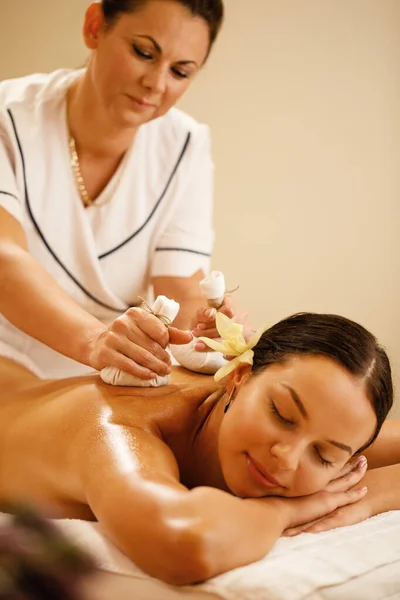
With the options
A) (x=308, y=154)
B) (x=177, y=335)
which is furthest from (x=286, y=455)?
(x=308, y=154)

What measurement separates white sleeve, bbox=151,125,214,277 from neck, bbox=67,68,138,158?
0.71 ft

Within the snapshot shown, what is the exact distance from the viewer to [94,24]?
1702mm

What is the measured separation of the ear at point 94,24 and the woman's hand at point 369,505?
1159 mm

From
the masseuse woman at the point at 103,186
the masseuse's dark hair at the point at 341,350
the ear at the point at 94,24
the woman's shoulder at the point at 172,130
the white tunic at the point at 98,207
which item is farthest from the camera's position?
the woman's shoulder at the point at 172,130

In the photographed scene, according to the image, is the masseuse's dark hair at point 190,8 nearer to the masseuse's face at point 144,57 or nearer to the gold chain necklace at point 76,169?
the masseuse's face at point 144,57

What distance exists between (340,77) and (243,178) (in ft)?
1.78

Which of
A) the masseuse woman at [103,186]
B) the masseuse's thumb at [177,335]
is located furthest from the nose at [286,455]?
the masseuse woman at [103,186]

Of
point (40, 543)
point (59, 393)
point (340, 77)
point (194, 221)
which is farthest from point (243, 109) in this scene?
point (40, 543)

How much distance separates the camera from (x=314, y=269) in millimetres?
2932

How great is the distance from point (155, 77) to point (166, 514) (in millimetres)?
→ 1068

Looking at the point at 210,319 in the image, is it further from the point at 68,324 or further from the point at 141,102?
the point at 141,102

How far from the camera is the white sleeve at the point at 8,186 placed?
170 centimetres

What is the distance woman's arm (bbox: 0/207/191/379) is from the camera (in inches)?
49.9

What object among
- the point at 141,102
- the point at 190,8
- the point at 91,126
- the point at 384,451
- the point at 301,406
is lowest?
the point at 384,451
